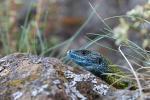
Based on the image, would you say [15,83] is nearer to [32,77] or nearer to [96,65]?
[32,77]

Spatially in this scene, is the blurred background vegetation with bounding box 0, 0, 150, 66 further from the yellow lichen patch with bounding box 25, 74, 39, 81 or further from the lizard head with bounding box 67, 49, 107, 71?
the yellow lichen patch with bounding box 25, 74, 39, 81

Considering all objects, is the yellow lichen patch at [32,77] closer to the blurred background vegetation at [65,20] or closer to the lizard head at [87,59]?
the lizard head at [87,59]

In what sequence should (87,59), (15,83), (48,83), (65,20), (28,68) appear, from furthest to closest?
1. (65,20)
2. (87,59)
3. (28,68)
4. (15,83)
5. (48,83)

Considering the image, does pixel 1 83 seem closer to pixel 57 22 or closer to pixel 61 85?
pixel 61 85

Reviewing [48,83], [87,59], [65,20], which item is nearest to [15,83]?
[48,83]

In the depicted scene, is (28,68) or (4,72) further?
(4,72)

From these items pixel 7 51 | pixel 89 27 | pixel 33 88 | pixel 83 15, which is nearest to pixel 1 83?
pixel 33 88

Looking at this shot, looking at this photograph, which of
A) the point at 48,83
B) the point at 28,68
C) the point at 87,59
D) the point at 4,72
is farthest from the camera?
the point at 87,59

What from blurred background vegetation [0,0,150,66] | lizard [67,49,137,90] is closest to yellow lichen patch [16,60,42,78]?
lizard [67,49,137,90]
